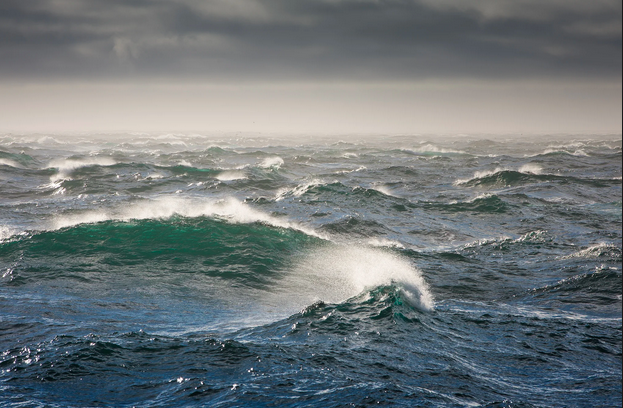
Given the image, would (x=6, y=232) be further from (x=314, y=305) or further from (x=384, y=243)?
(x=384, y=243)

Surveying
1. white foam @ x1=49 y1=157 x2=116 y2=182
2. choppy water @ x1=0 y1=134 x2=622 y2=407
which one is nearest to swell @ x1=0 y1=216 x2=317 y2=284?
choppy water @ x1=0 y1=134 x2=622 y2=407

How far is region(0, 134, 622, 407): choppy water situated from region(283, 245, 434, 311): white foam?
8 centimetres

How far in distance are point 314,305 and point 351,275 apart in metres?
3.16

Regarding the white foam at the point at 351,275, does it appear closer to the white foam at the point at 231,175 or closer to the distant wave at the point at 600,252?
the distant wave at the point at 600,252

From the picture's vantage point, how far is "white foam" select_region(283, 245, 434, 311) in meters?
10.3

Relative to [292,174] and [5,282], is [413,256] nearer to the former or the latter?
[5,282]

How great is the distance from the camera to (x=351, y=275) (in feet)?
39.9

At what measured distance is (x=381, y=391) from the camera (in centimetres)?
586

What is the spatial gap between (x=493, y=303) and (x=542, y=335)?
197 cm

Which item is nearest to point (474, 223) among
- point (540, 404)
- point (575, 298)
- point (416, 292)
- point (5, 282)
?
point (575, 298)

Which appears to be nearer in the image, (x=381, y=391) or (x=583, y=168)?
(x=381, y=391)

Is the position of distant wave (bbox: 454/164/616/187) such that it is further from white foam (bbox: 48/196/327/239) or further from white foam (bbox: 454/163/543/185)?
white foam (bbox: 48/196/327/239)

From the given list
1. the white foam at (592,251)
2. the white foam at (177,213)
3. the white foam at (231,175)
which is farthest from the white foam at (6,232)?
the white foam at (231,175)

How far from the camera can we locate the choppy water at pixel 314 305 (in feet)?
19.9
